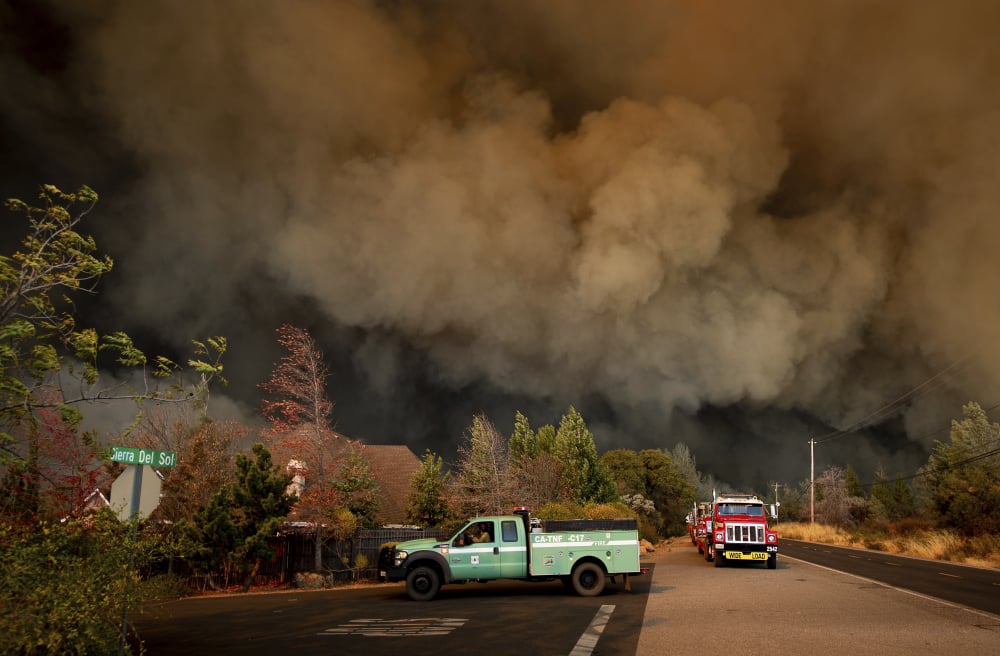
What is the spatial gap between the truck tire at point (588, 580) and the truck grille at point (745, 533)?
11226 mm

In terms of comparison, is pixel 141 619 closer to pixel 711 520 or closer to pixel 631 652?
pixel 631 652

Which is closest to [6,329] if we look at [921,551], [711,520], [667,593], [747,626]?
[747,626]

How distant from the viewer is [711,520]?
29.5 m

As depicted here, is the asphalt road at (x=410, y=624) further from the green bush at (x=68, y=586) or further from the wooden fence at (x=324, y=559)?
the wooden fence at (x=324, y=559)

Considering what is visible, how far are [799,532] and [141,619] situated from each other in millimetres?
71217

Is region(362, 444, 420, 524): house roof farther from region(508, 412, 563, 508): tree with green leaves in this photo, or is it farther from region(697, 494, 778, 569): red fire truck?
region(697, 494, 778, 569): red fire truck

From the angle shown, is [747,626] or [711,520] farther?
[711,520]

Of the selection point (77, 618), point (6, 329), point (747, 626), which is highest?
point (6, 329)

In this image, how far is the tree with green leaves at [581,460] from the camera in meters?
51.6

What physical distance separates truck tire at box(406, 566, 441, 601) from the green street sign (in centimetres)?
1031

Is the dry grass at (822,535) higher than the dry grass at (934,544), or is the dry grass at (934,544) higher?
the dry grass at (934,544)

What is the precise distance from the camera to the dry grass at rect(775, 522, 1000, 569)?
34.7m

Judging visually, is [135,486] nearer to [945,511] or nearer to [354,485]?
[354,485]

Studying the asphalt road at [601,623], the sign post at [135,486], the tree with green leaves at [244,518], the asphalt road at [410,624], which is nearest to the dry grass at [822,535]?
the asphalt road at [601,623]
